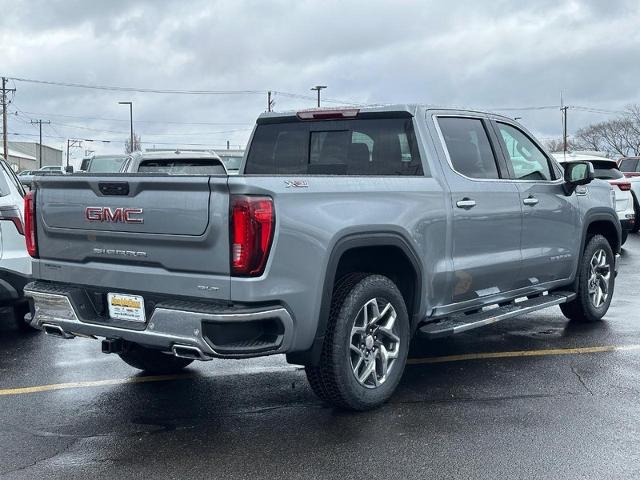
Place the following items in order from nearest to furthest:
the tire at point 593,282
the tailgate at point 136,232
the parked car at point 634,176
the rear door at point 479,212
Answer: the tailgate at point 136,232, the rear door at point 479,212, the tire at point 593,282, the parked car at point 634,176

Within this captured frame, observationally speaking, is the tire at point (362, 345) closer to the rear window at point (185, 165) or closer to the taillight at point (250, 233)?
the taillight at point (250, 233)

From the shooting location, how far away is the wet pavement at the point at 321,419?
401 centimetres

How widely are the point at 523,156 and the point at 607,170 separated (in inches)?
375

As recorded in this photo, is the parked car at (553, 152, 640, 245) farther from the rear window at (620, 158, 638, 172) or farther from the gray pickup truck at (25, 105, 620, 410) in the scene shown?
the gray pickup truck at (25, 105, 620, 410)

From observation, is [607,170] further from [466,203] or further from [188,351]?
[188,351]


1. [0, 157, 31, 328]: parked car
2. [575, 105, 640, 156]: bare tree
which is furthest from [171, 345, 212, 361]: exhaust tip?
[575, 105, 640, 156]: bare tree

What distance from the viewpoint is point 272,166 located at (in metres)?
6.19

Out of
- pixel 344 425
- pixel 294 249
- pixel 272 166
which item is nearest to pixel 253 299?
pixel 294 249

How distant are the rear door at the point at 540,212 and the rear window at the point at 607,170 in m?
8.70

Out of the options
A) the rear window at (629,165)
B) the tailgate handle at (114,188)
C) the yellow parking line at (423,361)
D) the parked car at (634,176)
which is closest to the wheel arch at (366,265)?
the yellow parking line at (423,361)

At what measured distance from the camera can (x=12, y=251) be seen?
6.66 meters

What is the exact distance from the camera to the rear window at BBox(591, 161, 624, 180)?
1503 centimetres

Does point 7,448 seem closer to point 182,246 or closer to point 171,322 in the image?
point 171,322

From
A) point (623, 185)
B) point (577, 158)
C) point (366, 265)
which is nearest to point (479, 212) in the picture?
point (366, 265)
